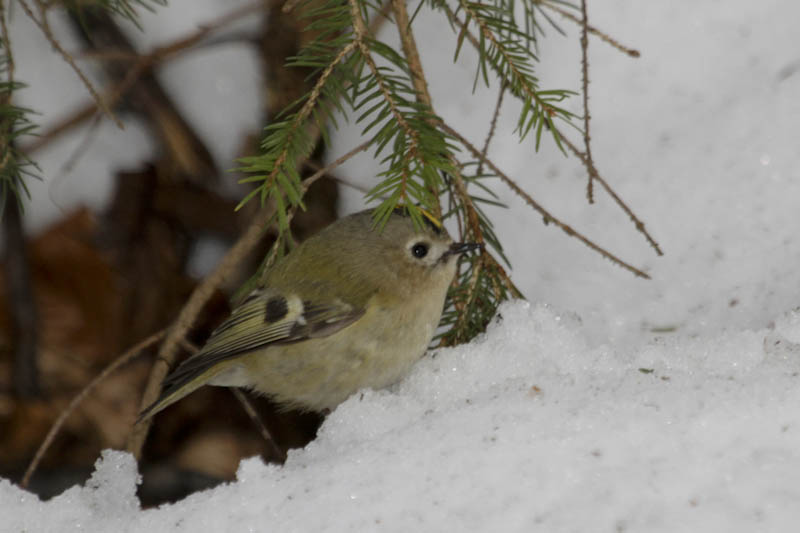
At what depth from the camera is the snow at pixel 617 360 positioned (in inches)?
40.3

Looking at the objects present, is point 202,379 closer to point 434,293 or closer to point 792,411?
point 434,293

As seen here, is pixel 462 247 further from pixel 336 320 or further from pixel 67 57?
pixel 67 57

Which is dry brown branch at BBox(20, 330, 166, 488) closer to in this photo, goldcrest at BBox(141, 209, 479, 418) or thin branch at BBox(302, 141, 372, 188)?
goldcrest at BBox(141, 209, 479, 418)

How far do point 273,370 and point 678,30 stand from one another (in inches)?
40.3

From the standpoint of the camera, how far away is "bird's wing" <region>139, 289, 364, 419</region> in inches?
58.5

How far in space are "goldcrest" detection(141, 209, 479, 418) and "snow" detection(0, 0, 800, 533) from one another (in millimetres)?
77

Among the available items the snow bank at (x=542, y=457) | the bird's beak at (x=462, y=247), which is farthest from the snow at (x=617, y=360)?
the bird's beak at (x=462, y=247)

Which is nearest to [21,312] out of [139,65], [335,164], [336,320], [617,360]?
[139,65]

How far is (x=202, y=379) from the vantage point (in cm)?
153

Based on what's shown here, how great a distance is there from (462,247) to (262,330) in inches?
14.2

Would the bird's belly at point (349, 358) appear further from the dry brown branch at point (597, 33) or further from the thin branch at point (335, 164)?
the dry brown branch at point (597, 33)

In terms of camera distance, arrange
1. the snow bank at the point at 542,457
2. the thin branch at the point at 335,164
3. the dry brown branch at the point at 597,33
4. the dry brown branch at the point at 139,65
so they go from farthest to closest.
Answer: the dry brown branch at the point at 139,65
the thin branch at the point at 335,164
the dry brown branch at the point at 597,33
the snow bank at the point at 542,457

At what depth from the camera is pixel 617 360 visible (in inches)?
51.4

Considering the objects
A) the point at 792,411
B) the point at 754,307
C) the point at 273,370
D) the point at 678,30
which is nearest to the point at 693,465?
the point at 792,411
